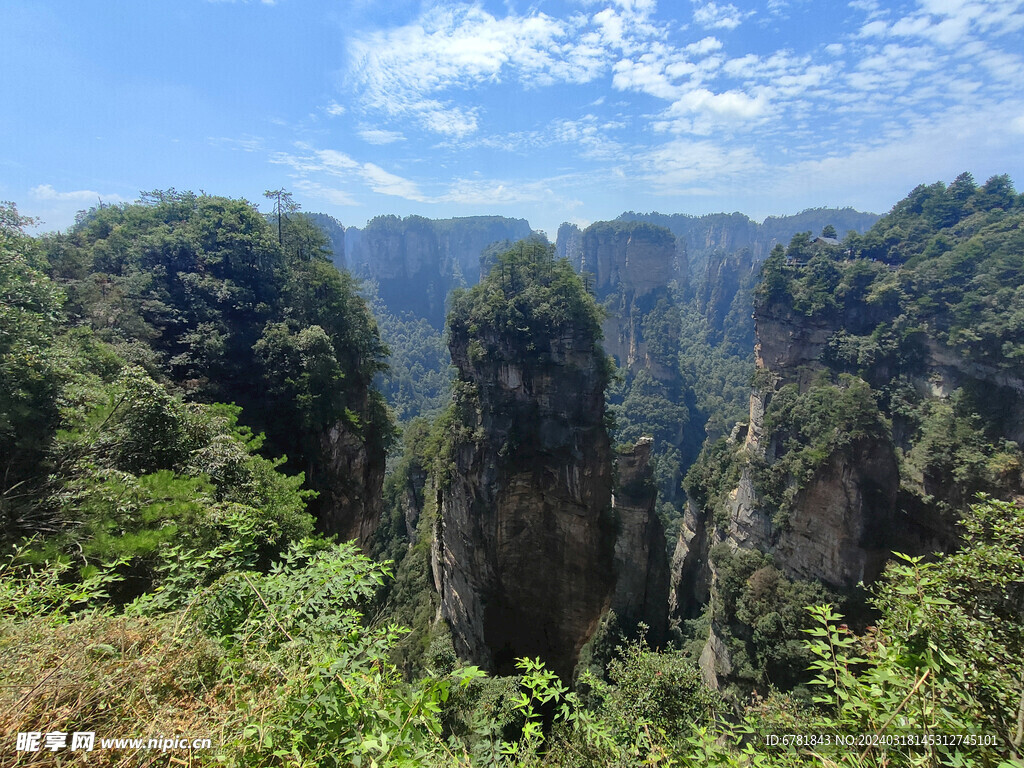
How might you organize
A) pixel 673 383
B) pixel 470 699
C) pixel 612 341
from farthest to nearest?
pixel 612 341, pixel 673 383, pixel 470 699

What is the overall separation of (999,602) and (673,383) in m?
80.2

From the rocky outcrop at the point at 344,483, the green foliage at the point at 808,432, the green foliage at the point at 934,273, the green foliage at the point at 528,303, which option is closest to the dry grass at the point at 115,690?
the rocky outcrop at the point at 344,483

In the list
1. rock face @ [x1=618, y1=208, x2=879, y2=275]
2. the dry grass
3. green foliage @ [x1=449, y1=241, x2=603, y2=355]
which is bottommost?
the dry grass

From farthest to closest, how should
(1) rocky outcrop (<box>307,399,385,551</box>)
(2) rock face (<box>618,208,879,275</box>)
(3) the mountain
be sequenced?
(2) rock face (<box>618,208,879,275</box>), (3) the mountain, (1) rocky outcrop (<box>307,399,385,551</box>)

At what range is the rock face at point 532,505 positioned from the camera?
2105cm

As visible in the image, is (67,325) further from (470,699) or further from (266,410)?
(470,699)

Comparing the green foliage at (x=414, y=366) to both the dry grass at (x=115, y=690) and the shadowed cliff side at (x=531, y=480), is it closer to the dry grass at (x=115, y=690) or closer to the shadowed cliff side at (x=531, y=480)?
the shadowed cliff side at (x=531, y=480)

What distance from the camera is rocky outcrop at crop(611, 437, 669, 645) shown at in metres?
24.5

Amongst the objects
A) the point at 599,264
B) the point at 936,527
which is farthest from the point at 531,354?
the point at 599,264

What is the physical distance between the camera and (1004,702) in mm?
2832

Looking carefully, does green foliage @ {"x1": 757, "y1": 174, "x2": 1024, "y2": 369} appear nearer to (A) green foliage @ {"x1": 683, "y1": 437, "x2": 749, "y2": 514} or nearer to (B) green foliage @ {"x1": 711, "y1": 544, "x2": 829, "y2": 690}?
A: (A) green foliage @ {"x1": 683, "y1": 437, "x2": 749, "y2": 514}

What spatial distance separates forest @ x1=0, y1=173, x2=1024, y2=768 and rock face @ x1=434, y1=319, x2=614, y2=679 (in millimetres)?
157

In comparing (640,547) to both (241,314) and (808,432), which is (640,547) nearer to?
(808,432)

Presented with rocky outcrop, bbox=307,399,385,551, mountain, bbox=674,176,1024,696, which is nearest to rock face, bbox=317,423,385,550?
rocky outcrop, bbox=307,399,385,551
